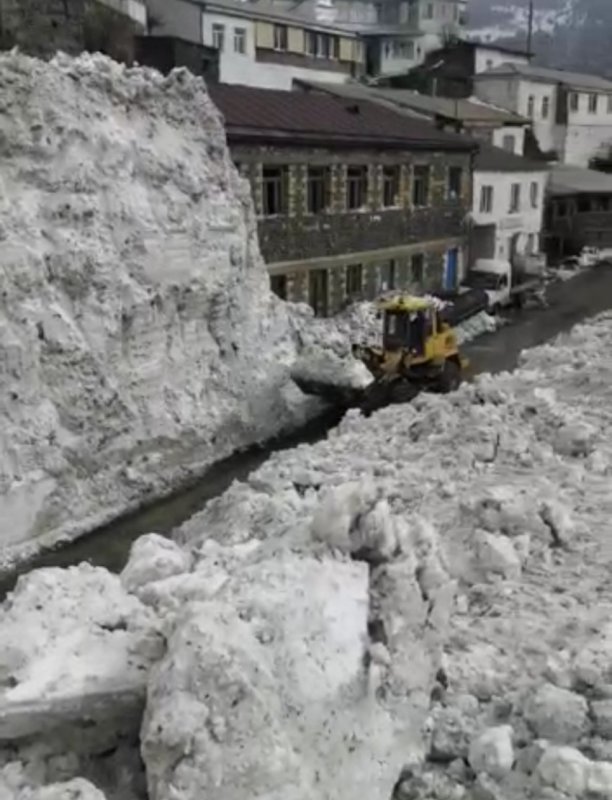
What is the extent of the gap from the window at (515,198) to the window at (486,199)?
1492 mm

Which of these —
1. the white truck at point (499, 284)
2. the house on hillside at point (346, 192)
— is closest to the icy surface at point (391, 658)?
the house on hillside at point (346, 192)

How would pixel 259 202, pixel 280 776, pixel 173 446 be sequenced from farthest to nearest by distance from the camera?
1. pixel 259 202
2. pixel 173 446
3. pixel 280 776

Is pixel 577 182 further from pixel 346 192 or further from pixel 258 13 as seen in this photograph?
pixel 346 192

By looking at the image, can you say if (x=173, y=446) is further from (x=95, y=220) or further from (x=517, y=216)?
(x=517, y=216)

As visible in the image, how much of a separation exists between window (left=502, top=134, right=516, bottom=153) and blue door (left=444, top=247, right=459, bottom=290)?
35.4 feet

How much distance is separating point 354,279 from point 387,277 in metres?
1.79

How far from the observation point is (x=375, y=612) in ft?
24.5

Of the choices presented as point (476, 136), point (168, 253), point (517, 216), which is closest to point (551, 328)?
point (517, 216)

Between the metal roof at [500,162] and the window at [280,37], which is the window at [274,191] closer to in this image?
the metal roof at [500,162]

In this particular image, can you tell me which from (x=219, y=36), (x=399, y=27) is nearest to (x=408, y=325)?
(x=219, y=36)

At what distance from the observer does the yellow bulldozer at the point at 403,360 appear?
771 inches

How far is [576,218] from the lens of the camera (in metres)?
42.3

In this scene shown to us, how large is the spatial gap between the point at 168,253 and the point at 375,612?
429 inches

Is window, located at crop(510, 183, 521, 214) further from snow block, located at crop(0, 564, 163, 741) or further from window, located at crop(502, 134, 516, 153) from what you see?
snow block, located at crop(0, 564, 163, 741)
